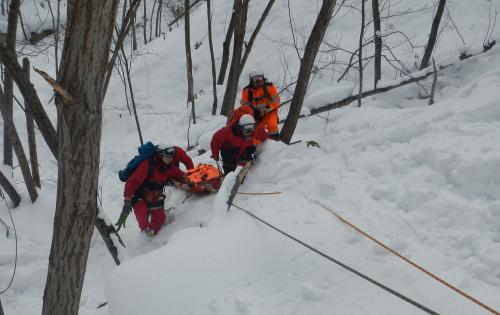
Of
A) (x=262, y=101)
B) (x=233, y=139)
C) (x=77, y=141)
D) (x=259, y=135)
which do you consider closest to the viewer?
(x=77, y=141)

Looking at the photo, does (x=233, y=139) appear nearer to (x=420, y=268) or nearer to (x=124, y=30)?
(x=124, y=30)

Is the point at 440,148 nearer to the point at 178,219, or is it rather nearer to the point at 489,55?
the point at 178,219

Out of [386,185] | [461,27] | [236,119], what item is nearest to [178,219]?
[236,119]

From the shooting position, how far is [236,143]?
5.70 meters

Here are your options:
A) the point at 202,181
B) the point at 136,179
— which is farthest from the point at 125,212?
the point at 202,181

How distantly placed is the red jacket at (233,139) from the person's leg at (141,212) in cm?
122

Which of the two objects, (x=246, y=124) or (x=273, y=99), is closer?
(x=246, y=124)

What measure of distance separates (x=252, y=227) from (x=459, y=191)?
1.99m

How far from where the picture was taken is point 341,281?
3127 mm

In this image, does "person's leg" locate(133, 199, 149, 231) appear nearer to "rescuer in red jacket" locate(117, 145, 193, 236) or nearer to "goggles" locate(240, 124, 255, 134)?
"rescuer in red jacket" locate(117, 145, 193, 236)

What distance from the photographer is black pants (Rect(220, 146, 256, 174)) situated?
5.74m

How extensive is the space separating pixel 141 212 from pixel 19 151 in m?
2.15

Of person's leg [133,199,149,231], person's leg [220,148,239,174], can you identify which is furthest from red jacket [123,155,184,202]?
person's leg [220,148,239,174]

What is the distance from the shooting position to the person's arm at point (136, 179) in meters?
5.07
